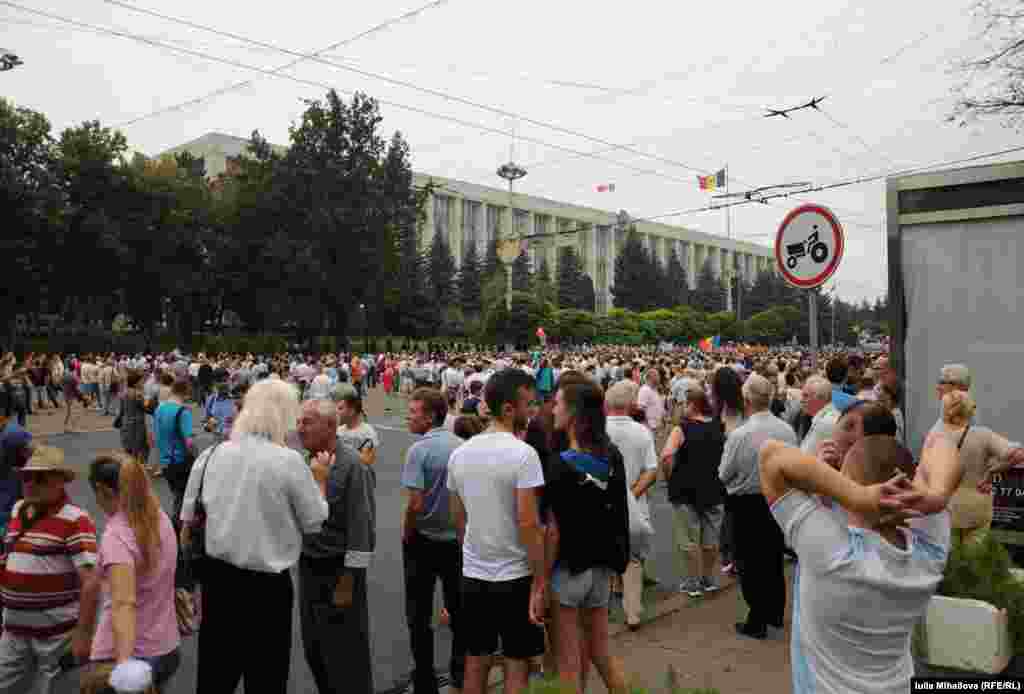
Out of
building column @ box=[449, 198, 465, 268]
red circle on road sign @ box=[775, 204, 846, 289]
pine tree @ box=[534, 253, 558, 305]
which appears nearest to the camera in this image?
red circle on road sign @ box=[775, 204, 846, 289]

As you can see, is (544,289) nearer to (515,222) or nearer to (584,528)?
(515,222)

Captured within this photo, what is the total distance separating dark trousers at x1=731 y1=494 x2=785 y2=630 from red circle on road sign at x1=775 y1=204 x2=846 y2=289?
1.69 m

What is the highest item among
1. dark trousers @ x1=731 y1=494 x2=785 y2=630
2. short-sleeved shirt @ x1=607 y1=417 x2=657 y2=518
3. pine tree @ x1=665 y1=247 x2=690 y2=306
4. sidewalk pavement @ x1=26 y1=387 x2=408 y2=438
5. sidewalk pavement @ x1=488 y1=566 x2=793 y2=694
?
pine tree @ x1=665 y1=247 x2=690 y2=306

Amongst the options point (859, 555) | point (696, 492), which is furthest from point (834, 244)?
point (859, 555)

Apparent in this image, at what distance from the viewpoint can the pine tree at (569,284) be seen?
→ 86.7 m

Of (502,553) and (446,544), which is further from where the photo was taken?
(446,544)

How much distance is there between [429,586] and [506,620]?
103 centimetres

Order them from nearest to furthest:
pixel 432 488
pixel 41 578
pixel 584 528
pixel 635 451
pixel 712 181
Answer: pixel 41 578 < pixel 584 528 < pixel 432 488 < pixel 635 451 < pixel 712 181

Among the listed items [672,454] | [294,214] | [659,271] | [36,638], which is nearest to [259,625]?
[36,638]

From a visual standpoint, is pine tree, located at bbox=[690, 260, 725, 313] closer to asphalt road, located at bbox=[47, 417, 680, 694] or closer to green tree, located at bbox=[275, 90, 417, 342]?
green tree, located at bbox=[275, 90, 417, 342]

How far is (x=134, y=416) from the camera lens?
10.2 meters

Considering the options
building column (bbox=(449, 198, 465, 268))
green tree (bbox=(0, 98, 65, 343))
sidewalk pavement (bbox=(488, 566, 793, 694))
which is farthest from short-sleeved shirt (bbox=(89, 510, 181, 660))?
building column (bbox=(449, 198, 465, 268))

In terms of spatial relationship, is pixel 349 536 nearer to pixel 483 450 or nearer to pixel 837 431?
pixel 483 450

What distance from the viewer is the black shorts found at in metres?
3.83
